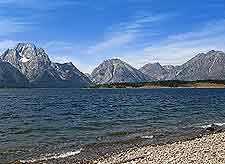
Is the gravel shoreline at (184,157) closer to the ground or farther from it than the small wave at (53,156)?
farther from it

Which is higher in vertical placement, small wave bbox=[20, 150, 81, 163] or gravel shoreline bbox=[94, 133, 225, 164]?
gravel shoreline bbox=[94, 133, 225, 164]

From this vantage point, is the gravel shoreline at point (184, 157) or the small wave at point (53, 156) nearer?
the gravel shoreline at point (184, 157)

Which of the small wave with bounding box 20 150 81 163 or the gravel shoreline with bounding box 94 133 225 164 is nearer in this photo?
the gravel shoreline with bounding box 94 133 225 164

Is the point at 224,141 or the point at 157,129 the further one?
the point at 157,129

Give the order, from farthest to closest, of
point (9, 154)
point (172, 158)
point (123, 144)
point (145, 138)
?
point (145, 138) → point (123, 144) → point (9, 154) → point (172, 158)

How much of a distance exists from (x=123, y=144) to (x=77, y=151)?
4.68 metres

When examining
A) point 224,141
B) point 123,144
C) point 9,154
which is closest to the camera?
point 224,141

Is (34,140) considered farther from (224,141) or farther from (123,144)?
(224,141)

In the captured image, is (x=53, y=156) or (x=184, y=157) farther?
(x=53, y=156)

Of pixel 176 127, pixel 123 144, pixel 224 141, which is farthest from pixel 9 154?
pixel 176 127

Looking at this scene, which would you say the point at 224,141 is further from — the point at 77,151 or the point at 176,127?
the point at 176,127

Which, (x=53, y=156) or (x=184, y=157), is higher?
(x=184, y=157)

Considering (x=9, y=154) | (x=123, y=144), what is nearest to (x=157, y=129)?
(x=123, y=144)

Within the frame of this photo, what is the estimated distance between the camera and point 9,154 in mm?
26328
